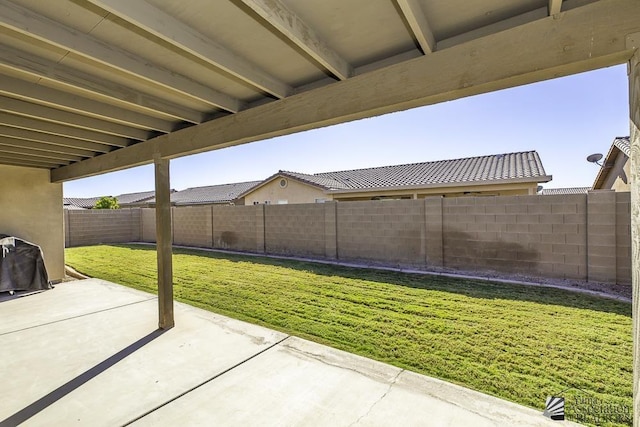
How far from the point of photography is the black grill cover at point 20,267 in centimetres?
584

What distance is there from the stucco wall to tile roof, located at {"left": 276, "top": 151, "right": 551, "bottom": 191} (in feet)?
30.3

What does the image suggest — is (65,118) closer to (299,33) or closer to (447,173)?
(299,33)

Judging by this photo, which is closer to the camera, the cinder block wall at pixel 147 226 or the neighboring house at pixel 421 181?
the neighboring house at pixel 421 181

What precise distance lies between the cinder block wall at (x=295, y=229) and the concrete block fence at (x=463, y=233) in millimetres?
30

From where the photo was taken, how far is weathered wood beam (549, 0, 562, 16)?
147 cm

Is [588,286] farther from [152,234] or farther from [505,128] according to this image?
[152,234]

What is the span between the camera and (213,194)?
2370 centimetres

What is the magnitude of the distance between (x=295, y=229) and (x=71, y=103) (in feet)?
23.2

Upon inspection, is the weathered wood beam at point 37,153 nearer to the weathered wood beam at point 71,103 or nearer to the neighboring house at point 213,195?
the weathered wood beam at point 71,103

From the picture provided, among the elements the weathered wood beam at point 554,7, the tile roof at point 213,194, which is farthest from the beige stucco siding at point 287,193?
the weathered wood beam at point 554,7

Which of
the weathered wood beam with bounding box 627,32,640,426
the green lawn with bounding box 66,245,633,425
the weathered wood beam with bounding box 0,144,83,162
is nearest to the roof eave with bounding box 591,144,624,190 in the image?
the green lawn with bounding box 66,245,633,425

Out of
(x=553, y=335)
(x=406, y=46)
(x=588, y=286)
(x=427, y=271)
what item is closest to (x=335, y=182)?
(x=427, y=271)

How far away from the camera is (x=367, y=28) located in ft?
6.22

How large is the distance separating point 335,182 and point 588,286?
36.4 ft
